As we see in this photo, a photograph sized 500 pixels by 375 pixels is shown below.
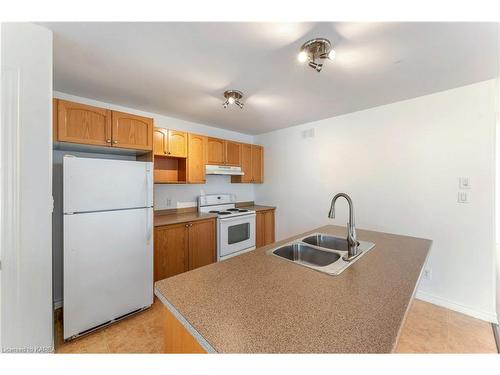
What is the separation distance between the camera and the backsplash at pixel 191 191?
2973 millimetres

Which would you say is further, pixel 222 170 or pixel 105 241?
pixel 222 170

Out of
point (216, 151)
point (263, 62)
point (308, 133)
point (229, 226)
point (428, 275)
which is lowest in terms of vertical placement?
point (428, 275)

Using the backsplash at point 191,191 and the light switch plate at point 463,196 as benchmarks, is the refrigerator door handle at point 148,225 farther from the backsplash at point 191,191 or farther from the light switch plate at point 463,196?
the light switch plate at point 463,196

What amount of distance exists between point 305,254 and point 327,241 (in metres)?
0.35

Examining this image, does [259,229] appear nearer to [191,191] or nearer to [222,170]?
[222,170]

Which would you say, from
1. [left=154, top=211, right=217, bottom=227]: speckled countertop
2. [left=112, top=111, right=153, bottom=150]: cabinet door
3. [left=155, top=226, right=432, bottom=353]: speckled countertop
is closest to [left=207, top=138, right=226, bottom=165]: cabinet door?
[left=154, top=211, right=217, bottom=227]: speckled countertop

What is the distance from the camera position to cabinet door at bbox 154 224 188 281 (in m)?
2.36

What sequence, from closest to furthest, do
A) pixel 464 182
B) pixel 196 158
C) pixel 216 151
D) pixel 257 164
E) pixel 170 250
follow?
pixel 464 182 → pixel 170 250 → pixel 196 158 → pixel 216 151 → pixel 257 164

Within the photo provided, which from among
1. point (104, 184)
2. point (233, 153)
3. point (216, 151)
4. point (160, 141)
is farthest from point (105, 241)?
point (233, 153)

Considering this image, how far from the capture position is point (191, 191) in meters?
3.32

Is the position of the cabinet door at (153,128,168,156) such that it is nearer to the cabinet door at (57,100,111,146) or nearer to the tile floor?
the cabinet door at (57,100,111,146)

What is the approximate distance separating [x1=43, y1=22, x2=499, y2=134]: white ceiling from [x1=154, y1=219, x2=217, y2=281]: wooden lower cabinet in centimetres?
152

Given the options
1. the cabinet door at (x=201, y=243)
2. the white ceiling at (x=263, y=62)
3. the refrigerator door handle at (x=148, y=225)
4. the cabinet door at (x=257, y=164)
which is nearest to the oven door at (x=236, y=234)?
the cabinet door at (x=201, y=243)
